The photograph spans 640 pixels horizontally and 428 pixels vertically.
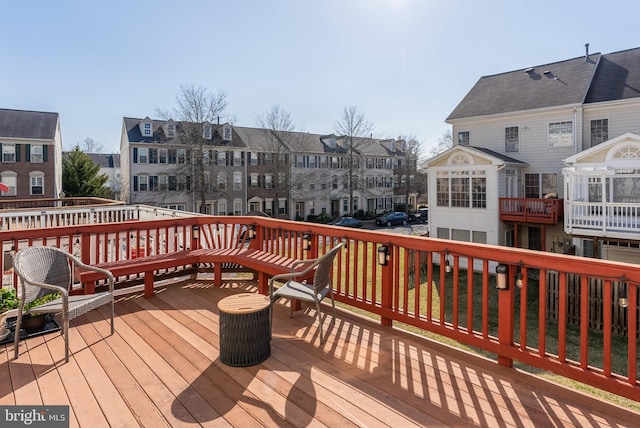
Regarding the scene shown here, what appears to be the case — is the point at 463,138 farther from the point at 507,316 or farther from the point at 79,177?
the point at 79,177

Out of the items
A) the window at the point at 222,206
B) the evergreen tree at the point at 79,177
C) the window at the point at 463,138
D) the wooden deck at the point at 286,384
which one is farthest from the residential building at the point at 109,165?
the wooden deck at the point at 286,384

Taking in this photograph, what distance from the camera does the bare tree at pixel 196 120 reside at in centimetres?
2666

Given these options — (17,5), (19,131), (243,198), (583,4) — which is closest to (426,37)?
(583,4)

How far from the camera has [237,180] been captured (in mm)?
30766

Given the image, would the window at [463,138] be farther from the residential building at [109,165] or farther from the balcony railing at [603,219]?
the residential building at [109,165]

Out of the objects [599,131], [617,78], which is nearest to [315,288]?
[599,131]

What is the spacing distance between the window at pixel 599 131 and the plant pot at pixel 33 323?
743 inches

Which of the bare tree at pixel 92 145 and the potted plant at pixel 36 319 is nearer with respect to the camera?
the potted plant at pixel 36 319

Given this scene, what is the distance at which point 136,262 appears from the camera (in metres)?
4.63

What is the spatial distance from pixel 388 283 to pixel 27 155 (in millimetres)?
30177

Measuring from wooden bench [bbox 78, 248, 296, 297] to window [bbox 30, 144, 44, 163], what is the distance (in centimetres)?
2682

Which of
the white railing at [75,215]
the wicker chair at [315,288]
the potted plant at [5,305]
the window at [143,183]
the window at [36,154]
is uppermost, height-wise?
the window at [36,154]

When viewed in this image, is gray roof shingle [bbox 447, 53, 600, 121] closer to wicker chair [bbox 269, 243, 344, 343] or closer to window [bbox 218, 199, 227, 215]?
wicker chair [bbox 269, 243, 344, 343]

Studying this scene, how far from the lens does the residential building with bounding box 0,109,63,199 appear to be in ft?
79.6
